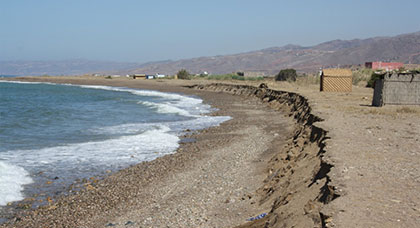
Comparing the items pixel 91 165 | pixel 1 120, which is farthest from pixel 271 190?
pixel 1 120

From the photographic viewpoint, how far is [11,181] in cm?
1062

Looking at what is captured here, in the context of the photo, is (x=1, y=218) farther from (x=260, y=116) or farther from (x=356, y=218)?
(x=260, y=116)

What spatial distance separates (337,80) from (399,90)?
37.6 feet

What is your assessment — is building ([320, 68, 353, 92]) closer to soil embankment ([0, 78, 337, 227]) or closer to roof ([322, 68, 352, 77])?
roof ([322, 68, 352, 77])

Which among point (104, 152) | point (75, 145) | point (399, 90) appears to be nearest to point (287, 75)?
point (399, 90)

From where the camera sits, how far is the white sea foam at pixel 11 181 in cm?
949

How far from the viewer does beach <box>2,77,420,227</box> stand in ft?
17.6

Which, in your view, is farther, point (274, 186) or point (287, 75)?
point (287, 75)

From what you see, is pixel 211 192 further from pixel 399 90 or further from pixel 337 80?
pixel 337 80

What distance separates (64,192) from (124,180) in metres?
1.39

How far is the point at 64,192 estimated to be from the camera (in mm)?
9867

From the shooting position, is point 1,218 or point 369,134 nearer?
point 1,218

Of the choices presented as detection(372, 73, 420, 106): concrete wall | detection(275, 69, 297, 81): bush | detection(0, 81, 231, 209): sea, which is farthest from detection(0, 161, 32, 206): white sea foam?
detection(275, 69, 297, 81): bush

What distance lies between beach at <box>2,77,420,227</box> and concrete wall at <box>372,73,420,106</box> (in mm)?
3434
